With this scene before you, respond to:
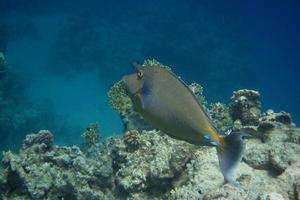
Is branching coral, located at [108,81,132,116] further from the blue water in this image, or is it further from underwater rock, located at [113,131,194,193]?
the blue water

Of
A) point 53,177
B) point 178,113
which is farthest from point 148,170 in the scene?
point 178,113

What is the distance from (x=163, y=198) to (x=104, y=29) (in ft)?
107

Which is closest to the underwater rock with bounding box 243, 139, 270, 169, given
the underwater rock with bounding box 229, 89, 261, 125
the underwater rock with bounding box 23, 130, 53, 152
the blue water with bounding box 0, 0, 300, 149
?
the underwater rock with bounding box 229, 89, 261, 125

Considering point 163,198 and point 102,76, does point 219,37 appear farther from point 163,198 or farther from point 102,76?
point 163,198

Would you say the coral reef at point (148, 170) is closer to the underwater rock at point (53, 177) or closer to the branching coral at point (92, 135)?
the underwater rock at point (53, 177)

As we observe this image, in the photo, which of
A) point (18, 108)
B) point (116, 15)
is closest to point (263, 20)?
point (116, 15)

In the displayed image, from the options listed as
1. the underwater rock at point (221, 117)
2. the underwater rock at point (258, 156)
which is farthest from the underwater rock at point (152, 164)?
the underwater rock at point (221, 117)

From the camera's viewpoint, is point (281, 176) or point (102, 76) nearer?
point (281, 176)

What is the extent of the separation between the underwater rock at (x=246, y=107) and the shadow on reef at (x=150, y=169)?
34.6 inches

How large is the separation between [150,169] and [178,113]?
3568 mm

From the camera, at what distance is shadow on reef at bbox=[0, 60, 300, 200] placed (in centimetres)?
538

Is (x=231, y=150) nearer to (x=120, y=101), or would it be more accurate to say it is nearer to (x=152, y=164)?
(x=152, y=164)

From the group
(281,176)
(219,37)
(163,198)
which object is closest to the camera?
(281,176)

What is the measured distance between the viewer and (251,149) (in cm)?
596
